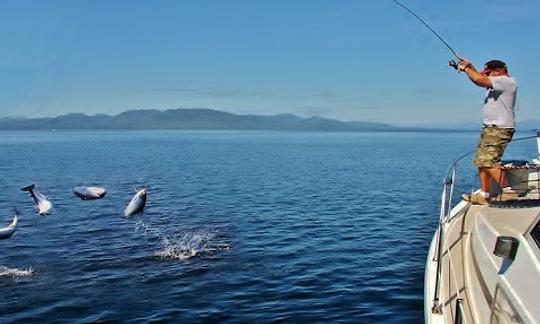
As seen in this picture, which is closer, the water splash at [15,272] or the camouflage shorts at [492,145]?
the camouflage shorts at [492,145]

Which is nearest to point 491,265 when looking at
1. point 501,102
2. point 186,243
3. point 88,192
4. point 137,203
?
point 501,102

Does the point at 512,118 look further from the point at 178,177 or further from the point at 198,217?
the point at 178,177

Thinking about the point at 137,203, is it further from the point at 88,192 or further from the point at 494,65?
the point at 494,65

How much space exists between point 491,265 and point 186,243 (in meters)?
14.4

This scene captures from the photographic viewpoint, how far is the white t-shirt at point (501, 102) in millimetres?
9656

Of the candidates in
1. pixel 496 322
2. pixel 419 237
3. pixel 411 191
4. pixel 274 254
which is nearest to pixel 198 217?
pixel 274 254

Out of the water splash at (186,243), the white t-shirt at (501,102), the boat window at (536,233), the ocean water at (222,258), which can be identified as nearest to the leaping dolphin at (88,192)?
the ocean water at (222,258)

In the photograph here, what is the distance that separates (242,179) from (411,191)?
1527 cm

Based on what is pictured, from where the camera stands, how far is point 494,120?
396 inches

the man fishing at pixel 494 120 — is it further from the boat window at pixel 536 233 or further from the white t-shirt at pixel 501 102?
the boat window at pixel 536 233

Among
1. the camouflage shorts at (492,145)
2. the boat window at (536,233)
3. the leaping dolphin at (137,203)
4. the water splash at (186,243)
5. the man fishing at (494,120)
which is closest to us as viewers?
the boat window at (536,233)

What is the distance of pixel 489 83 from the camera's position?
31.2ft

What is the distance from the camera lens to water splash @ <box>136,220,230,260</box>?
18797 mm

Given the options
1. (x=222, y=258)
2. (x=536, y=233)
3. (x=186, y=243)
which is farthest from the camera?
(x=186, y=243)
